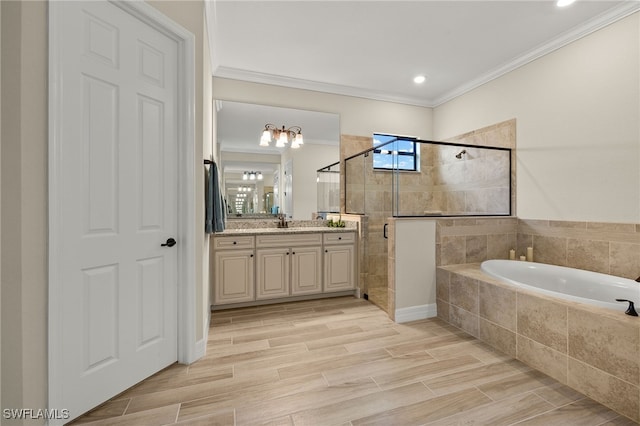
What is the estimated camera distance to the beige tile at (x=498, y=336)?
2164mm

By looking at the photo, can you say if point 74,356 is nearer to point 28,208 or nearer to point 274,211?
point 28,208

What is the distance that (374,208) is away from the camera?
11.9 ft

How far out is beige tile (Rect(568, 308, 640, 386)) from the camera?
1.53 metres

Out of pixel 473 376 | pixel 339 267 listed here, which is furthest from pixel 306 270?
pixel 473 376

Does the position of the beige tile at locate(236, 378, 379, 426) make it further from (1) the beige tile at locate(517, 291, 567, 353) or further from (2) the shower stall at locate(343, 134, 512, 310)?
(2) the shower stall at locate(343, 134, 512, 310)

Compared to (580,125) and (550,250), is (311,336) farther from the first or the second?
(580,125)

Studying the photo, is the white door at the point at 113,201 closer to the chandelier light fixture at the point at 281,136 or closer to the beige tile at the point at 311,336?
the beige tile at the point at 311,336

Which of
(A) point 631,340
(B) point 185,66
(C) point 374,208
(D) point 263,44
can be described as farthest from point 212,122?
(A) point 631,340

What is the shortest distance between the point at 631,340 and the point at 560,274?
4.44 feet

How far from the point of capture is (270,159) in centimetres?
372

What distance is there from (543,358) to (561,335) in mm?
220

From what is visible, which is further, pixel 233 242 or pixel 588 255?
pixel 233 242

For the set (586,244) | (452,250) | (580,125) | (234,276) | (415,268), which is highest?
(580,125)

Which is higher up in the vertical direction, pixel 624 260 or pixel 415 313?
pixel 624 260
